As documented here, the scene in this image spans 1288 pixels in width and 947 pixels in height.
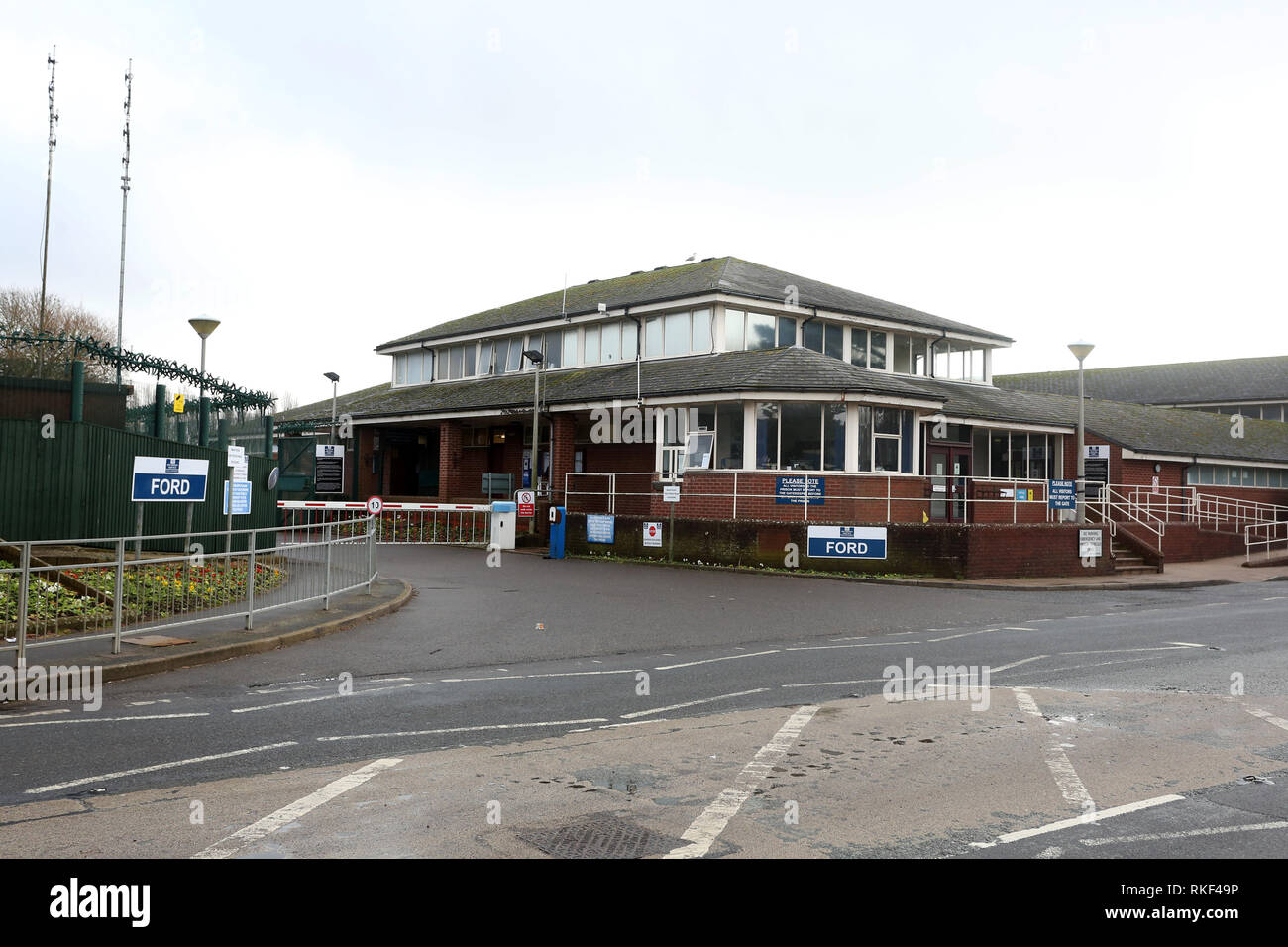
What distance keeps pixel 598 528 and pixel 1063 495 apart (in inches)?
483

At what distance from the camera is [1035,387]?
55438 millimetres

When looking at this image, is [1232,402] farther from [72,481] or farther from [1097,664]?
[72,481]

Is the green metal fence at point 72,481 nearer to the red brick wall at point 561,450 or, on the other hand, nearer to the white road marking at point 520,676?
the white road marking at point 520,676

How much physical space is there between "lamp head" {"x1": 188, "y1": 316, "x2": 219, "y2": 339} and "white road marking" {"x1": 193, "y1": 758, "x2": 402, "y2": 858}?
14211 mm

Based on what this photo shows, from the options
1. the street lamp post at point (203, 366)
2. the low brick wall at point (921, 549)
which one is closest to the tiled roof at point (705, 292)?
the low brick wall at point (921, 549)

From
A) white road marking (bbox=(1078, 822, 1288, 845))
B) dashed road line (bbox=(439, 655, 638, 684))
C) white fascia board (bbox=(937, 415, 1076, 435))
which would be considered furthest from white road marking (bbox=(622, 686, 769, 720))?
white fascia board (bbox=(937, 415, 1076, 435))

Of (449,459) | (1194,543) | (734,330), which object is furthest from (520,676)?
(1194,543)

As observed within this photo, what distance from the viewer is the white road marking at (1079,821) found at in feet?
16.4

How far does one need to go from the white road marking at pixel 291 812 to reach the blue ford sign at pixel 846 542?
17.8 metres

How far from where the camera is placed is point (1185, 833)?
5.16m

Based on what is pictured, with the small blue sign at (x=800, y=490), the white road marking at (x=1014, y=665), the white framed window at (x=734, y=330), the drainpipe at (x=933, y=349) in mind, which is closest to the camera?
the white road marking at (x=1014, y=665)

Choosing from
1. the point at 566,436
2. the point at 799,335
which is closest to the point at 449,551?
the point at 566,436
